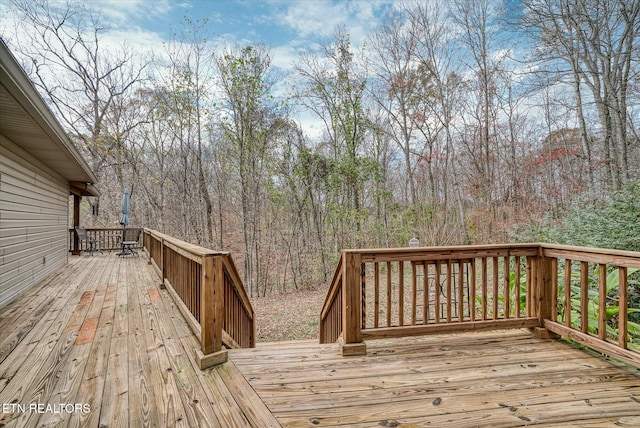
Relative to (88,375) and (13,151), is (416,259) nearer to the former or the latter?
(88,375)

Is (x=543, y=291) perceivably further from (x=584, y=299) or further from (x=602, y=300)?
(x=602, y=300)

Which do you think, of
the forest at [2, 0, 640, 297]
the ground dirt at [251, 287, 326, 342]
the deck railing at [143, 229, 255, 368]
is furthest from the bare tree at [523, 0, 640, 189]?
the deck railing at [143, 229, 255, 368]

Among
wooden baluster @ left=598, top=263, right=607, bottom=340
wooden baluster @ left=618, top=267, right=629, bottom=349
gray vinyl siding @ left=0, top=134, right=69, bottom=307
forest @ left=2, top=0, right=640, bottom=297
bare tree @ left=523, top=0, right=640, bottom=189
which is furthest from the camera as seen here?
forest @ left=2, top=0, right=640, bottom=297

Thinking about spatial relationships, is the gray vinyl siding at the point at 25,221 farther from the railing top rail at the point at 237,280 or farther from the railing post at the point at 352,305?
the railing post at the point at 352,305

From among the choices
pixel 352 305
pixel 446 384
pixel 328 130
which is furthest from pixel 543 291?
pixel 328 130

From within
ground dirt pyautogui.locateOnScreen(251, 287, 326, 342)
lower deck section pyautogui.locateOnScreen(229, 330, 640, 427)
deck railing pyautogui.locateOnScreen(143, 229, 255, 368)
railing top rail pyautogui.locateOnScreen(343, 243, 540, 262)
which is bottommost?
ground dirt pyautogui.locateOnScreen(251, 287, 326, 342)

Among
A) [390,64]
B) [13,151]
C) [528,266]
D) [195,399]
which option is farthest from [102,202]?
[528,266]

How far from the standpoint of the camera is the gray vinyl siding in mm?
4086

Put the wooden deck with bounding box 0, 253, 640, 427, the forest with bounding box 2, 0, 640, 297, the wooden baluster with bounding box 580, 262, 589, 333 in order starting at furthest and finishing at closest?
the forest with bounding box 2, 0, 640, 297
the wooden baluster with bounding box 580, 262, 589, 333
the wooden deck with bounding box 0, 253, 640, 427

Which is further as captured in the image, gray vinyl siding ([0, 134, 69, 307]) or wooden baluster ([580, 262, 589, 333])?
gray vinyl siding ([0, 134, 69, 307])

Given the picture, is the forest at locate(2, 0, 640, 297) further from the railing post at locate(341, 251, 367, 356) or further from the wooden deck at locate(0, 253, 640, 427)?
the railing post at locate(341, 251, 367, 356)

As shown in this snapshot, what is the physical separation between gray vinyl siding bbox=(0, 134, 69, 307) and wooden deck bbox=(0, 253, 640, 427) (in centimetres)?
181

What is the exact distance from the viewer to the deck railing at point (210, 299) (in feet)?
7.79

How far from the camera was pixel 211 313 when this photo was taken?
7.89ft
